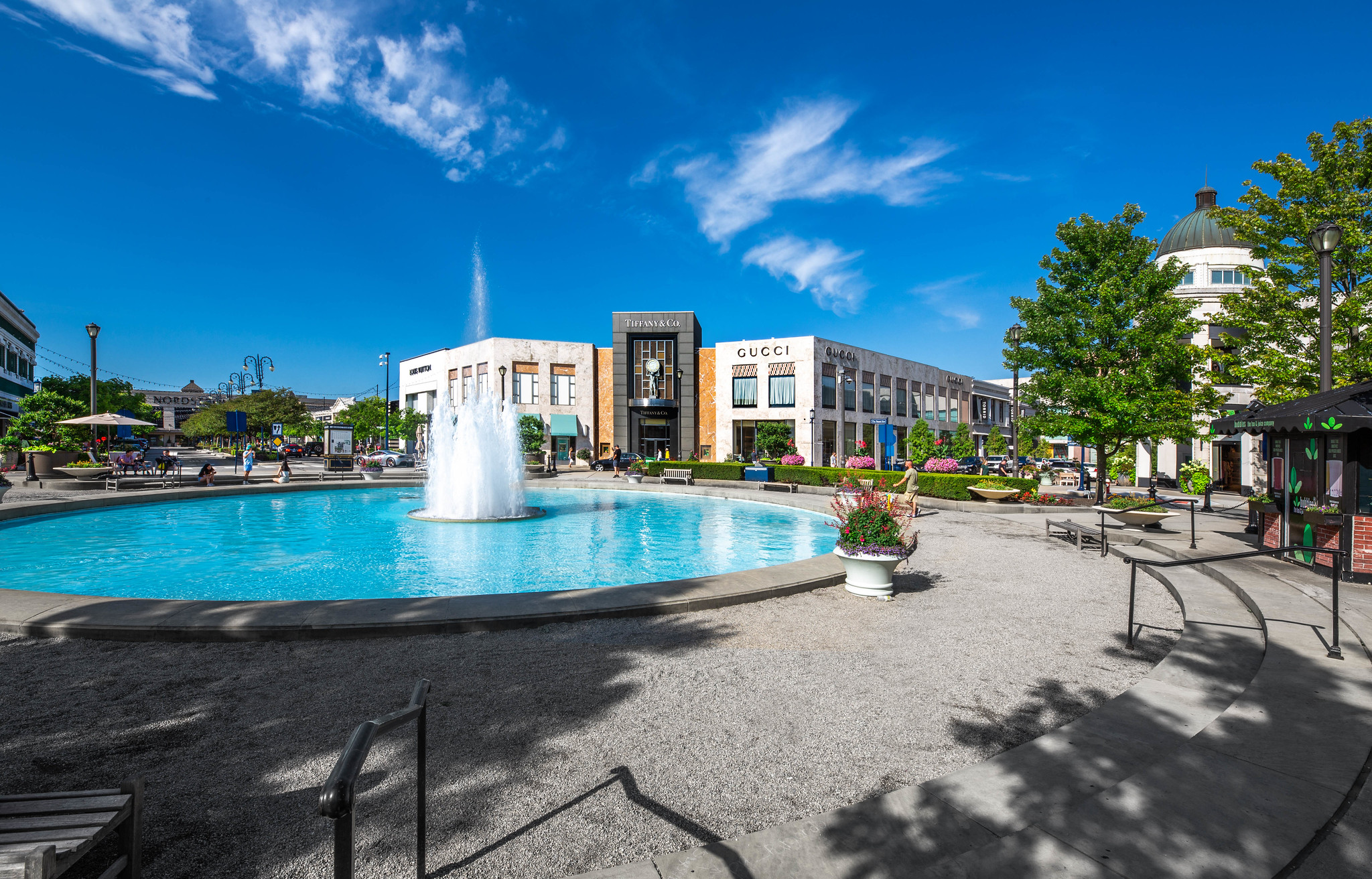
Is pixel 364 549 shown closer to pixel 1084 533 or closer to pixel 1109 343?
pixel 1084 533

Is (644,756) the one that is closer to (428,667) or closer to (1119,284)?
(428,667)

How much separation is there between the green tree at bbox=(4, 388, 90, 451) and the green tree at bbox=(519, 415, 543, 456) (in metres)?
24.3

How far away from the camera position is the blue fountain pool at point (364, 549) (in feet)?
32.4

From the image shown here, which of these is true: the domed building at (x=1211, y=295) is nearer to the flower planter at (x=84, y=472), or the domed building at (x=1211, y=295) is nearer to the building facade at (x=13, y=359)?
the flower planter at (x=84, y=472)

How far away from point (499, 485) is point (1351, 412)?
1898 cm

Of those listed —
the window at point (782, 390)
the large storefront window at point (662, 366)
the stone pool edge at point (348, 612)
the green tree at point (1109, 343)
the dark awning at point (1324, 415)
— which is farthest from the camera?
the large storefront window at point (662, 366)

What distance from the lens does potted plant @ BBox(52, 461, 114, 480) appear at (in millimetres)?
24016

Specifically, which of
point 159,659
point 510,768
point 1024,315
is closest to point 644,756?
point 510,768

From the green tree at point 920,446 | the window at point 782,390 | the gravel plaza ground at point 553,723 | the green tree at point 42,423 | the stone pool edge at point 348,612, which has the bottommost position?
the gravel plaza ground at point 553,723

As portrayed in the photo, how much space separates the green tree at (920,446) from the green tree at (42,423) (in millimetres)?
40452

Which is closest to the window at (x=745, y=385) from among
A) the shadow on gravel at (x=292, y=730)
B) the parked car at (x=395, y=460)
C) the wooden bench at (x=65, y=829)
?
the parked car at (x=395, y=460)

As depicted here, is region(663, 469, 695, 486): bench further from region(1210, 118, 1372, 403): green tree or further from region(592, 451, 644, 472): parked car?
region(1210, 118, 1372, 403): green tree

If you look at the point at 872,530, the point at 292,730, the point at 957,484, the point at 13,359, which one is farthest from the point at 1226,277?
the point at 13,359

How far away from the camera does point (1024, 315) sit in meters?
22.8
